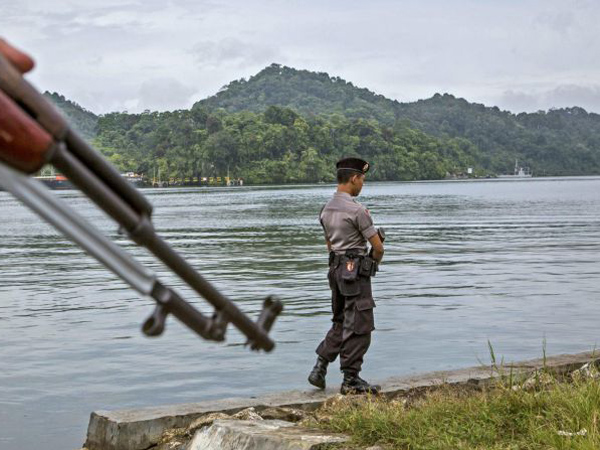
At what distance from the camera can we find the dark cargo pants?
8047 millimetres

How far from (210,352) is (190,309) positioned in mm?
11076

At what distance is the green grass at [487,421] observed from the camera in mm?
5422

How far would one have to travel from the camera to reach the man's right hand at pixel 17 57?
5.14ft

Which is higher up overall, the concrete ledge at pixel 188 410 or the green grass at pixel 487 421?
the green grass at pixel 487 421

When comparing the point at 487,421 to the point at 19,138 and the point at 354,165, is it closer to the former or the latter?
the point at 354,165

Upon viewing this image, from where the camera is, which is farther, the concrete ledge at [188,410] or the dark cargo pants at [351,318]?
the dark cargo pants at [351,318]

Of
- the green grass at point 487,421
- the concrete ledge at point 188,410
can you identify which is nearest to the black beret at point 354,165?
the concrete ledge at point 188,410

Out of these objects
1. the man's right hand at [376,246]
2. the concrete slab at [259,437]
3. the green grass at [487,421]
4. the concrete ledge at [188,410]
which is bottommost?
the concrete ledge at [188,410]

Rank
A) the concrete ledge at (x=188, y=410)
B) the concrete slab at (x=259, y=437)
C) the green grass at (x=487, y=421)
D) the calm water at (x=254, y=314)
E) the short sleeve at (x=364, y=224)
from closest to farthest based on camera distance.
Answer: the green grass at (x=487, y=421) → the concrete slab at (x=259, y=437) → the concrete ledge at (x=188, y=410) → the short sleeve at (x=364, y=224) → the calm water at (x=254, y=314)

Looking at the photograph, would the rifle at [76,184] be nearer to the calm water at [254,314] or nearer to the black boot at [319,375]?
the black boot at [319,375]

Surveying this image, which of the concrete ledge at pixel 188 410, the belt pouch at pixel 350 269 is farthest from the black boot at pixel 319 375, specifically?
the belt pouch at pixel 350 269

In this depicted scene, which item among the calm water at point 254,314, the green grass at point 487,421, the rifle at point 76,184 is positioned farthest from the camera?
the calm water at point 254,314

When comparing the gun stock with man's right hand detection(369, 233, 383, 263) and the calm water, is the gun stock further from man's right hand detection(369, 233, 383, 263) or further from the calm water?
the calm water

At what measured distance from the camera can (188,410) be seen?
7.27 meters
